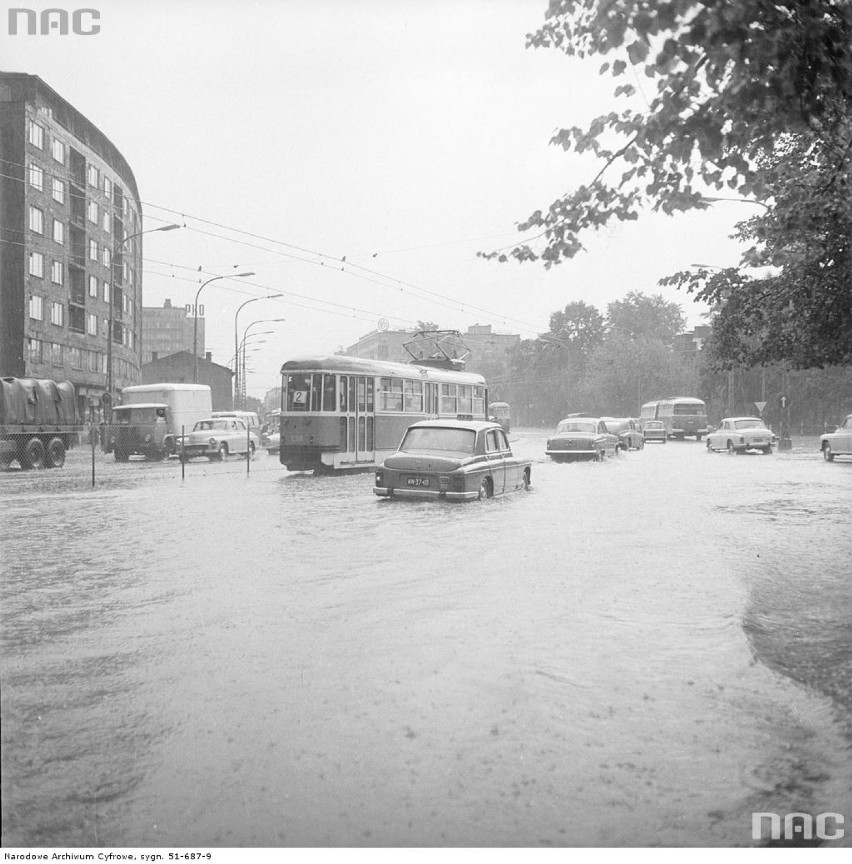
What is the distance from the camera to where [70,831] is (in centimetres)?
354

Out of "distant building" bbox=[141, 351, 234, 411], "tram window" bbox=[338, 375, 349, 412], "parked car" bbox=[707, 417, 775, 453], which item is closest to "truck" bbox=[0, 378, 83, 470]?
"tram window" bbox=[338, 375, 349, 412]

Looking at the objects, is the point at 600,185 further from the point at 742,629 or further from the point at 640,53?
the point at 742,629

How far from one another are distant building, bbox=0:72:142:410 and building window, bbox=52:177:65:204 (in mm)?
83

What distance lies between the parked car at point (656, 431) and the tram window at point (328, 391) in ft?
114

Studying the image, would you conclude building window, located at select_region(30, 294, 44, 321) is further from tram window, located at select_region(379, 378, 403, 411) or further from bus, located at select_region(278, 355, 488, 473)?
tram window, located at select_region(379, 378, 403, 411)

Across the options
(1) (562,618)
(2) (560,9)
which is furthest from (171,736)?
(2) (560,9)

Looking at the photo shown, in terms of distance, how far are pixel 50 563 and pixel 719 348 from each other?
11.8 metres

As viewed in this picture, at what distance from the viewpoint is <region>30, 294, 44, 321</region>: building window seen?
49372mm

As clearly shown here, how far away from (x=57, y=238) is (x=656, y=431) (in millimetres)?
37341

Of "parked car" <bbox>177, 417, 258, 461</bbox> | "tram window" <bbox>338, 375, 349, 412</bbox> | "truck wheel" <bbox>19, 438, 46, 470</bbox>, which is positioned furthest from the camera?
"parked car" <bbox>177, 417, 258, 461</bbox>

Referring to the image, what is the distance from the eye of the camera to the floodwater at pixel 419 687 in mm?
3707

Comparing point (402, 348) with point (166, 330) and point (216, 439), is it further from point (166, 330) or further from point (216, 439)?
point (216, 439)

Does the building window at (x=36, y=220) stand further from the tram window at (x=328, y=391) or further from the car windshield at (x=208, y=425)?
the tram window at (x=328, y=391)

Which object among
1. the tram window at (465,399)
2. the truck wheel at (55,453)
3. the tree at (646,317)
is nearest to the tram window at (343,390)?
the tram window at (465,399)
